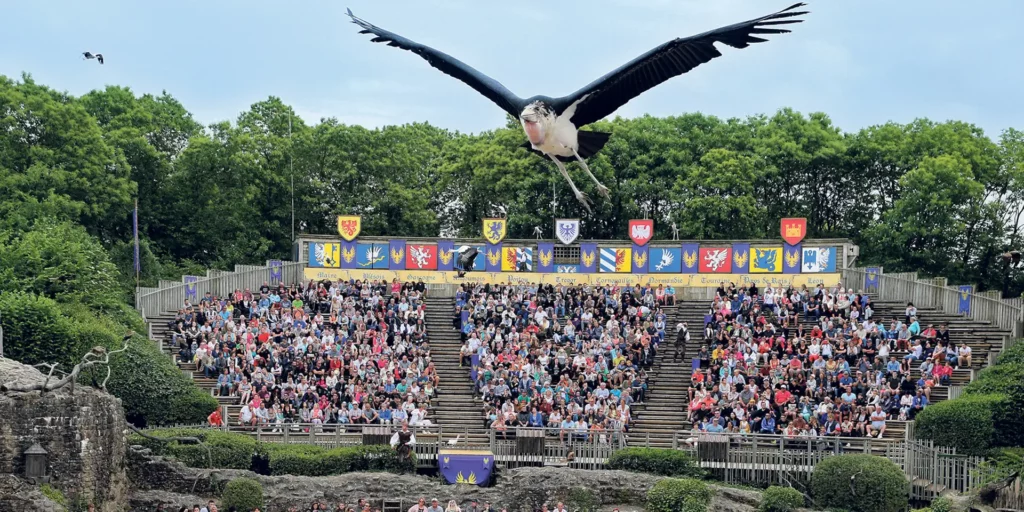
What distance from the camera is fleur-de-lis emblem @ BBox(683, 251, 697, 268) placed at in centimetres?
4069

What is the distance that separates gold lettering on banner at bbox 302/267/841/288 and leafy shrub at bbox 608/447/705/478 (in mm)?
12062

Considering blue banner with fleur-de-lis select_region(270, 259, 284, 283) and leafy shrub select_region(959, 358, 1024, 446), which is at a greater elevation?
blue banner with fleur-de-lis select_region(270, 259, 284, 283)

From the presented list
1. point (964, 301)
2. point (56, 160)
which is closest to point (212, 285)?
point (56, 160)

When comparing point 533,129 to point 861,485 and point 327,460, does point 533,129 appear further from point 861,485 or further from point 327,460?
point 327,460

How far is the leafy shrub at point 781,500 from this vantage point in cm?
2625

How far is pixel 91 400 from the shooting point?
24.8m

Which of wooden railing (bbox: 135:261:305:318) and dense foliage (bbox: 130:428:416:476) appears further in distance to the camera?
wooden railing (bbox: 135:261:305:318)

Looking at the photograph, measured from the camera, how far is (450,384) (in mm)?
34562

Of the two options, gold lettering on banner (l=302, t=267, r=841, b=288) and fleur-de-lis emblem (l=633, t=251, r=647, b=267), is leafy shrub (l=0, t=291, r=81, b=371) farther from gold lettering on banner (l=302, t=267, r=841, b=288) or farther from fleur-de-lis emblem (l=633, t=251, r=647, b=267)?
fleur-de-lis emblem (l=633, t=251, r=647, b=267)

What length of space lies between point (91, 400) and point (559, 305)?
15395 mm

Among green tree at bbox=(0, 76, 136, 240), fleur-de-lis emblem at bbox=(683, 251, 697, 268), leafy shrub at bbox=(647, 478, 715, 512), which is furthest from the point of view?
Answer: green tree at bbox=(0, 76, 136, 240)

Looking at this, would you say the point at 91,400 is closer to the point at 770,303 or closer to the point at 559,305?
the point at 559,305

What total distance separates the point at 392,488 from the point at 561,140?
1332cm

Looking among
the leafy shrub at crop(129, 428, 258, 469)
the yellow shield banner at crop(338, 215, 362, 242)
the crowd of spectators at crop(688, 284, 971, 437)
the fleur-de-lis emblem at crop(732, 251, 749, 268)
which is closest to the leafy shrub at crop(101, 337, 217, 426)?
the leafy shrub at crop(129, 428, 258, 469)
